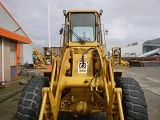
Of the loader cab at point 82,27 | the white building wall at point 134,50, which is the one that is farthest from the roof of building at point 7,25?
the white building wall at point 134,50

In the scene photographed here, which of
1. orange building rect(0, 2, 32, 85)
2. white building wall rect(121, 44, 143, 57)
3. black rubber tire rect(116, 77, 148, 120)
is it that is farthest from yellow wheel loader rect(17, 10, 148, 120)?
white building wall rect(121, 44, 143, 57)

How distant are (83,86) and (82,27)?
2.27 meters

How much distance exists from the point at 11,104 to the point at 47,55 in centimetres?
340

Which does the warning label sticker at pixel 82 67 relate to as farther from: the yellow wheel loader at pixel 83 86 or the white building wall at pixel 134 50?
the white building wall at pixel 134 50

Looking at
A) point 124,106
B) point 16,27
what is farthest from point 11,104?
point 16,27

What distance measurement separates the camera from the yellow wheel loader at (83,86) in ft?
15.0

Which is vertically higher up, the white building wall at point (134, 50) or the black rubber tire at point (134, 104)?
the white building wall at point (134, 50)

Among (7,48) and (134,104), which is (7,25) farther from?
→ (134,104)

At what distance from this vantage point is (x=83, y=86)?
15.7 feet

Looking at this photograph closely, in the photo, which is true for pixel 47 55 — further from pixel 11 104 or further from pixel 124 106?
pixel 11 104

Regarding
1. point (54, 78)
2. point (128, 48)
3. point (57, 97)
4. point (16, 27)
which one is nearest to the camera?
point (57, 97)

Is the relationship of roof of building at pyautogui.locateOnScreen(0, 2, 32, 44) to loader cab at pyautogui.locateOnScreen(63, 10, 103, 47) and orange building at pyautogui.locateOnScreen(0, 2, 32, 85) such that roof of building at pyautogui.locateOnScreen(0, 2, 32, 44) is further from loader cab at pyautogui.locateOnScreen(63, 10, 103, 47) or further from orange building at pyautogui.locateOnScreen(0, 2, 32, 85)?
loader cab at pyautogui.locateOnScreen(63, 10, 103, 47)

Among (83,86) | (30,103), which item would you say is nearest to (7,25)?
(30,103)

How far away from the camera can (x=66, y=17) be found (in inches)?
269
